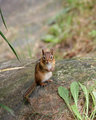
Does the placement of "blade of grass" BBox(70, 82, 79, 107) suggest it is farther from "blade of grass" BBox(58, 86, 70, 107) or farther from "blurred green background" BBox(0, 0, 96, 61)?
"blurred green background" BBox(0, 0, 96, 61)

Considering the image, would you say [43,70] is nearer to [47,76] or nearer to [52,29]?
[47,76]

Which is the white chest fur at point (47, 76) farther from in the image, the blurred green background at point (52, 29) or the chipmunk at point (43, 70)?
the blurred green background at point (52, 29)

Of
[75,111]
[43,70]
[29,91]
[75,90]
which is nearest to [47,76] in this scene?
[43,70]

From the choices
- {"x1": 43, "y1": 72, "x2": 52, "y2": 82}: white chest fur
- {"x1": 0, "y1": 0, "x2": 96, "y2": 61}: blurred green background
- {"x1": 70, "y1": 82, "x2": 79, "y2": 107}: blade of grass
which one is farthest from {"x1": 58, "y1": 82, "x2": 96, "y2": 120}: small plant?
{"x1": 0, "y1": 0, "x2": 96, "y2": 61}: blurred green background

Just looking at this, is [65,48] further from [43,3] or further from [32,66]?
[43,3]

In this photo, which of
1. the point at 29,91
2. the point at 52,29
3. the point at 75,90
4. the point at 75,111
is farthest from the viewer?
the point at 52,29

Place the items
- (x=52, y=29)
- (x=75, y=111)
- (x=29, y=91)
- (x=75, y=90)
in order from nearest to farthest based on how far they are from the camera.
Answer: (x=75, y=111), (x=75, y=90), (x=29, y=91), (x=52, y=29)

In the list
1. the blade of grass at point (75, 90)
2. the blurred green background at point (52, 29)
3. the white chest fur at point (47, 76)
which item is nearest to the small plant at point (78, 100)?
the blade of grass at point (75, 90)

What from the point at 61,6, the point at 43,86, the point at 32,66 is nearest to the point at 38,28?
the point at 61,6
